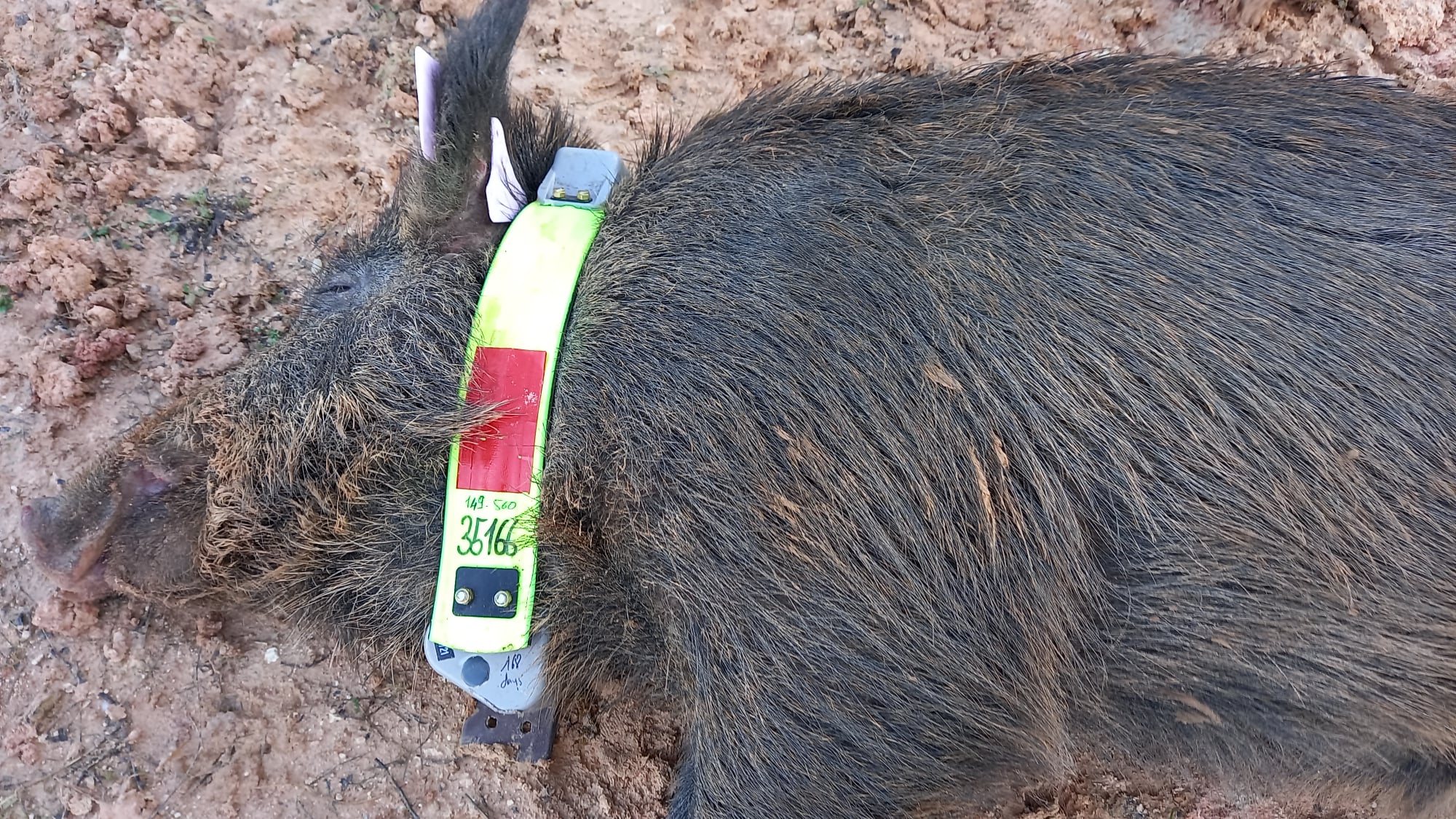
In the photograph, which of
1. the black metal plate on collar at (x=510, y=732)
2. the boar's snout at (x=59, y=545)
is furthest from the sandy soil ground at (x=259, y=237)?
the boar's snout at (x=59, y=545)

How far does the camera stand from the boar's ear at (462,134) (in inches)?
73.1

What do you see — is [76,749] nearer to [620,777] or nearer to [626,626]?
[620,777]

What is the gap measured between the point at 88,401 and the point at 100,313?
25 cm

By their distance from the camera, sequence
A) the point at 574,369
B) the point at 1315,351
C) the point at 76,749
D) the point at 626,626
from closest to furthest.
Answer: the point at 1315,351 < the point at 574,369 < the point at 626,626 < the point at 76,749

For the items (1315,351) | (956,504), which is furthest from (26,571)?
(1315,351)

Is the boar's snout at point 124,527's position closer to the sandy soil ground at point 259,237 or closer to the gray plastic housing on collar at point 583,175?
the sandy soil ground at point 259,237

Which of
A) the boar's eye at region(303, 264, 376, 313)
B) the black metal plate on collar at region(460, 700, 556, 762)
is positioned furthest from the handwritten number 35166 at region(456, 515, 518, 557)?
the black metal plate on collar at region(460, 700, 556, 762)

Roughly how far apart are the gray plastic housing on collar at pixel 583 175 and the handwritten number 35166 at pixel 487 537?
0.76 metres

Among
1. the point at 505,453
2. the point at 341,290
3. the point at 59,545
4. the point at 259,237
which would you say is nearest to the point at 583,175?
the point at 341,290

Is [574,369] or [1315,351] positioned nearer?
[1315,351]

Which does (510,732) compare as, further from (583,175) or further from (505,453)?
(583,175)

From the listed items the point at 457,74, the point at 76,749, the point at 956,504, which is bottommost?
the point at 76,749

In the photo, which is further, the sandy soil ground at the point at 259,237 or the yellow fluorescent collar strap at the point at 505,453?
the sandy soil ground at the point at 259,237

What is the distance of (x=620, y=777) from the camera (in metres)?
2.30
